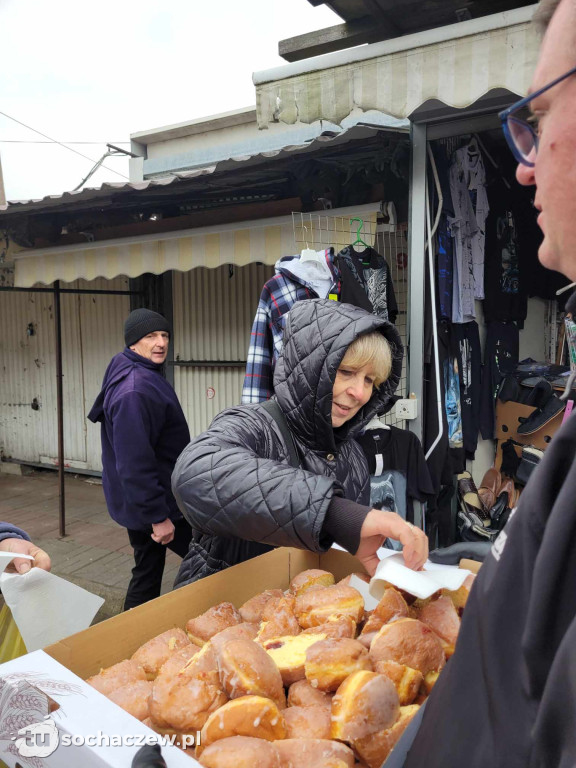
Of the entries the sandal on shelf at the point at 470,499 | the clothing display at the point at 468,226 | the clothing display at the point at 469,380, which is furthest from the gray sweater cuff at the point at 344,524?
the sandal on shelf at the point at 470,499

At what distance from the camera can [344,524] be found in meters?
1.29

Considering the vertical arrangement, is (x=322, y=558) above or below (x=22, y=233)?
below

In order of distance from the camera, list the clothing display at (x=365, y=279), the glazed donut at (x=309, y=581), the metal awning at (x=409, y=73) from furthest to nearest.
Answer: the clothing display at (x=365, y=279) → the metal awning at (x=409, y=73) → the glazed donut at (x=309, y=581)

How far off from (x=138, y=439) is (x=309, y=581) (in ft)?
6.91

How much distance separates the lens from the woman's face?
1.87m

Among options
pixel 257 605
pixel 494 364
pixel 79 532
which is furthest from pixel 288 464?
pixel 79 532

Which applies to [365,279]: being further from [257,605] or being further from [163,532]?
[257,605]

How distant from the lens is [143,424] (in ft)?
10.9

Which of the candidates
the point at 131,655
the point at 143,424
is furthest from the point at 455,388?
the point at 131,655

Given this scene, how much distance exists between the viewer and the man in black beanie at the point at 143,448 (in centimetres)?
328

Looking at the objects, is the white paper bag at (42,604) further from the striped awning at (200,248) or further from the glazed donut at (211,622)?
the striped awning at (200,248)

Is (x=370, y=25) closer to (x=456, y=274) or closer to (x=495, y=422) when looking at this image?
(x=456, y=274)

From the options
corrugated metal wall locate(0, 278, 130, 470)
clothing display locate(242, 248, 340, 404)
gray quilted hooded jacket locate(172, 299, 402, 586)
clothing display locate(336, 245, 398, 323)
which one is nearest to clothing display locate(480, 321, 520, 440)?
clothing display locate(336, 245, 398, 323)

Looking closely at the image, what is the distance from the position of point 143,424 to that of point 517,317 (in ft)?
10.6
